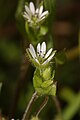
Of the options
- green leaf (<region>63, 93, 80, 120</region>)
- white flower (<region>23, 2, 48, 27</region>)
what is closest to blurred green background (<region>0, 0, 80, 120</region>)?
green leaf (<region>63, 93, 80, 120</region>)

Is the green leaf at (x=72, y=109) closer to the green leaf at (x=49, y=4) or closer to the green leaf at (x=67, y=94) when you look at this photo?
the green leaf at (x=67, y=94)

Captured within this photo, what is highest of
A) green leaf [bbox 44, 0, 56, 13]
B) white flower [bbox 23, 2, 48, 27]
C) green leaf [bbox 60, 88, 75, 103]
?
green leaf [bbox 44, 0, 56, 13]

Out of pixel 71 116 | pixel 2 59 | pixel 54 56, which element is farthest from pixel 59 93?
pixel 54 56

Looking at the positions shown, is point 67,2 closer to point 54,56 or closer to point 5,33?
point 5,33

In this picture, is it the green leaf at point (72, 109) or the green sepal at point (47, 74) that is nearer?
the green sepal at point (47, 74)

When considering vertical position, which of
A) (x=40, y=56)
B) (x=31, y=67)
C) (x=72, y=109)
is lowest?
(x=72, y=109)

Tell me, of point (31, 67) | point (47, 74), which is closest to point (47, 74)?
point (47, 74)

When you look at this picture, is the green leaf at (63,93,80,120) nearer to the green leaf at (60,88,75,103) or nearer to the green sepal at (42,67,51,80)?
the green leaf at (60,88,75,103)

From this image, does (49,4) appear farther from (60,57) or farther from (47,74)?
(47,74)

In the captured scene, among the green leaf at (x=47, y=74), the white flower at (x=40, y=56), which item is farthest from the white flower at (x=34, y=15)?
the green leaf at (x=47, y=74)
